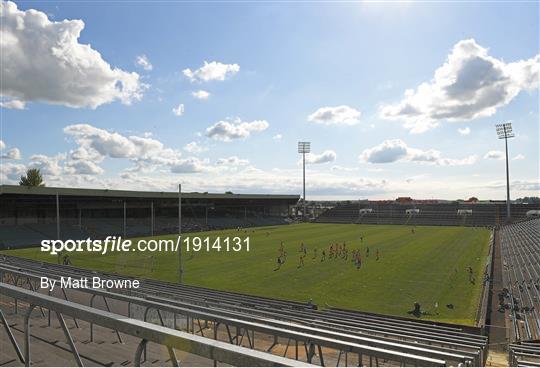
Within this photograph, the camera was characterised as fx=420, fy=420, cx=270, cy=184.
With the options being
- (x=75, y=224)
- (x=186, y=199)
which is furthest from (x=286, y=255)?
(x=186, y=199)

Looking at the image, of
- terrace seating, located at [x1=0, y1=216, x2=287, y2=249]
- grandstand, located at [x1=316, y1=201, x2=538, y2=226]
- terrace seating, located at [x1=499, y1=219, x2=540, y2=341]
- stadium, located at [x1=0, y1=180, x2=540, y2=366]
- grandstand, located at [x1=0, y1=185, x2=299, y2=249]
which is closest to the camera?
stadium, located at [x1=0, y1=180, x2=540, y2=366]

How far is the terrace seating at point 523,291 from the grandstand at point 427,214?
2000 inches

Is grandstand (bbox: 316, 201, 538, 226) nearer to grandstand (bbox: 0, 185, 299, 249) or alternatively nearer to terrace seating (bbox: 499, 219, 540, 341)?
grandstand (bbox: 0, 185, 299, 249)

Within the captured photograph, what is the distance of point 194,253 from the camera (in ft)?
138

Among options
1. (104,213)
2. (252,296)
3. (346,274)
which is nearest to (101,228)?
(104,213)

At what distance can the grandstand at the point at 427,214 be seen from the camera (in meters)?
86.2

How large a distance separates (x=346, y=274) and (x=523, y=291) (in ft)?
36.9

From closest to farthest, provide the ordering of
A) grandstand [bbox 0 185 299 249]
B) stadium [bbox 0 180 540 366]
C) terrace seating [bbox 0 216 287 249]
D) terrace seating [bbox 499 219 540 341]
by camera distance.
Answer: stadium [bbox 0 180 540 366] < terrace seating [bbox 499 219 540 341] < terrace seating [bbox 0 216 287 249] < grandstand [bbox 0 185 299 249]

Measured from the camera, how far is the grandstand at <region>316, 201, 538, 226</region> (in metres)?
86.2

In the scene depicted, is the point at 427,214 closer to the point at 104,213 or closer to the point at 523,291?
the point at 104,213

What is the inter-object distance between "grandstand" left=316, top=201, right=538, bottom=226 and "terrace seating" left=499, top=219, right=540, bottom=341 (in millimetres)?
50791

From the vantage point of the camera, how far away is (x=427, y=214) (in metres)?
95.6

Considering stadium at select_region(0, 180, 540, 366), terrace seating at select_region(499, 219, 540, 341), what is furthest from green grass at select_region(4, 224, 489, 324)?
terrace seating at select_region(499, 219, 540, 341)

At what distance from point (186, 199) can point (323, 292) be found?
6022 cm
